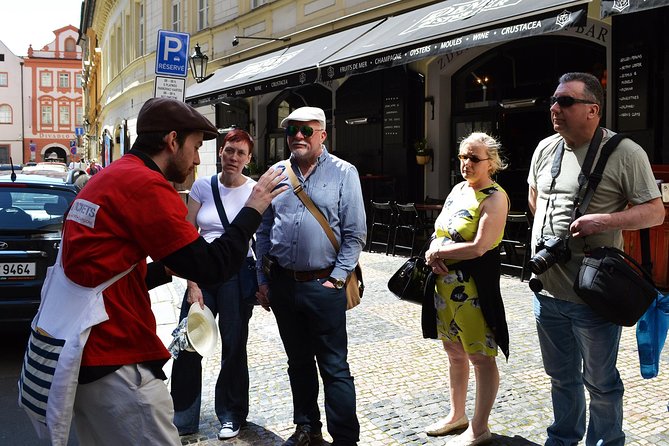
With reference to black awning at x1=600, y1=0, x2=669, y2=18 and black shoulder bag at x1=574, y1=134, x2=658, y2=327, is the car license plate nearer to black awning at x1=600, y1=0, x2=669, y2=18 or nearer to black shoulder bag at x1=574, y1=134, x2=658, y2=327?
black shoulder bag at x1=574, y1=134, x2=658, y2=327

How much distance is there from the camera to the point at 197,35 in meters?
20.6

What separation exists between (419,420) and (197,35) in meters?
18.7

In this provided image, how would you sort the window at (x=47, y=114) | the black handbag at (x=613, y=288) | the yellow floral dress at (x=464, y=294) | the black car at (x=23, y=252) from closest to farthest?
the black handbag at (x=613, y=288)
the yellow floral dress at (x=464, y=294)
the black car at (x=23, y=252)
the window at (x=47, y=114)

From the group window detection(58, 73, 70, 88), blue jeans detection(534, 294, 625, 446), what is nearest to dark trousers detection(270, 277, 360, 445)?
blue jeans detection(534, 294, 625, 446)

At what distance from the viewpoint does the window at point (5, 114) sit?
257ft

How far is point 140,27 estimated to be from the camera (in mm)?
27734

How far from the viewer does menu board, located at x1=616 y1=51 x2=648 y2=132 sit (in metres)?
7.92

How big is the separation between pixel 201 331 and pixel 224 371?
3.55 ft

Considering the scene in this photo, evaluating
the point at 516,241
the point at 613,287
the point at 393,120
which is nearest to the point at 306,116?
the point at 613,287

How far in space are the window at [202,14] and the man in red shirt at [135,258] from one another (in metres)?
19.4

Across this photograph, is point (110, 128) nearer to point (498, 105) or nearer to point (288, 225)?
point (498, 105)

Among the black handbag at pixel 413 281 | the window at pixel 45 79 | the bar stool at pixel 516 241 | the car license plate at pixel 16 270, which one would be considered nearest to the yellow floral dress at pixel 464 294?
the black handbag at pixel 413 281

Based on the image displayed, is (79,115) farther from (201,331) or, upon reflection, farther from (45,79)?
(201,331)

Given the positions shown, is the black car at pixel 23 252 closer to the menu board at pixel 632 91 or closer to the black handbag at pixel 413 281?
the black handbag at pixel 413 281
